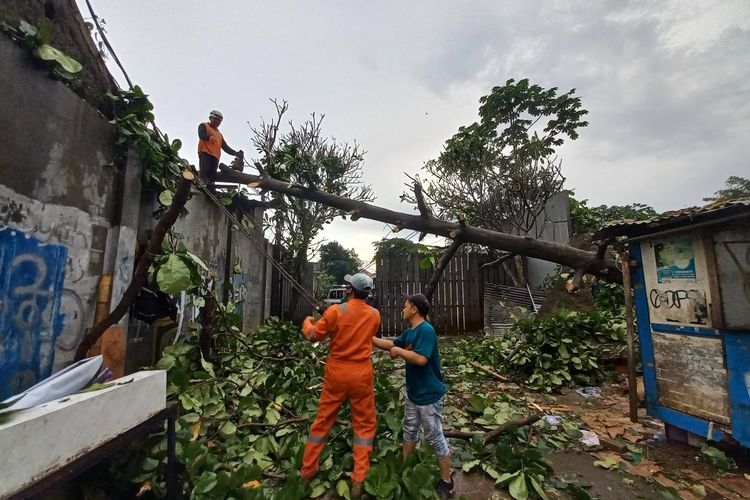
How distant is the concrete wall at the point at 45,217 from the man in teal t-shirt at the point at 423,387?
98.2 inches

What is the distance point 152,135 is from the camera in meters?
3.44

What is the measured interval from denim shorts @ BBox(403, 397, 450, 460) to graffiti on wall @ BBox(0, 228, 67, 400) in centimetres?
283

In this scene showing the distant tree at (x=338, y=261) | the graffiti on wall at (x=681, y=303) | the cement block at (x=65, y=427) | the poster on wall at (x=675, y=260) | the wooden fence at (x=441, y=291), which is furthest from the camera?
the distant tree at (x=338, y=261)

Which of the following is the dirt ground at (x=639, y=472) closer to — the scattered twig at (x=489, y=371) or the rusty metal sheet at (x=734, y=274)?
the rusty metal sheet at (x=734, y=274)

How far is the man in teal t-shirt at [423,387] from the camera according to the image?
2.80 m

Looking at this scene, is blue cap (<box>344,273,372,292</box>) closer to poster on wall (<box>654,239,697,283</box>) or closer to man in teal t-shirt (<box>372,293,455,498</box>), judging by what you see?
man in teal t-shirt (<box>372,293,455,498</box>)

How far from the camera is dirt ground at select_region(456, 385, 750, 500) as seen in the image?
2.81m

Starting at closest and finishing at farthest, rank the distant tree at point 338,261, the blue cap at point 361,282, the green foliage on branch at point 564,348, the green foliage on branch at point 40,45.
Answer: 1. the green foliage on branch at point 40,45
2. the blue cap at point 361,282
3. the green foliage on branch at point 564,348
4. the distant tree at point 338,261

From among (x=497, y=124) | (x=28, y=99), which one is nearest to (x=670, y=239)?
(x=28, y=99)

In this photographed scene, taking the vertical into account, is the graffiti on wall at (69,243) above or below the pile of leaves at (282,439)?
above

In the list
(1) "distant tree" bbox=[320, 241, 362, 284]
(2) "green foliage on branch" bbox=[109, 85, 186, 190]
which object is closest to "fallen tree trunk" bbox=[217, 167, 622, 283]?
(2) "green foliage on branch" bbox=[109, 85, 186, 190]

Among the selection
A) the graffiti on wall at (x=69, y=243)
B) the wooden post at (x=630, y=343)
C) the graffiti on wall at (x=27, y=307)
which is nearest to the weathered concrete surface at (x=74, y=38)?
the graffiti on wall at (x=69, y=243)

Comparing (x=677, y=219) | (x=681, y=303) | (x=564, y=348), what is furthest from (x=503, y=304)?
(x=677, y=219)

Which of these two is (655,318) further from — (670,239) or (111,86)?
(111,86)
